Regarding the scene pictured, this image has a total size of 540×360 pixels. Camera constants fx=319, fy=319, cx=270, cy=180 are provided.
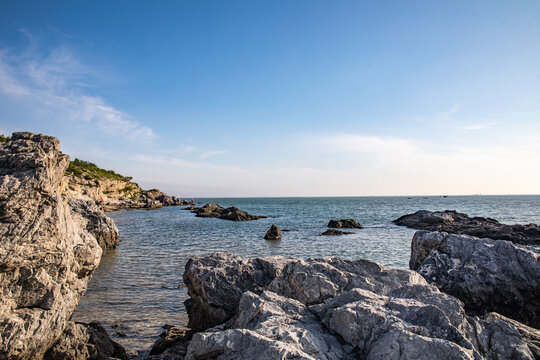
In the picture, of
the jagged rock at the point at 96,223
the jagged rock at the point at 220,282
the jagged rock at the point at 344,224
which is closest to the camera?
the jagged rock at the point at 220,282

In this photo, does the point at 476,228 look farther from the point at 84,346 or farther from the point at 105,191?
the point at 105,191

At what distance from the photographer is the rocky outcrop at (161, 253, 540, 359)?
4.32m

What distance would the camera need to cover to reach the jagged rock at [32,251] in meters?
6.08

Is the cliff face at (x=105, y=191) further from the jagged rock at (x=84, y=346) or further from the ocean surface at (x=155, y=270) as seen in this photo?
the jagged rock at (x=84, y=346)

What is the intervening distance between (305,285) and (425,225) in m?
37.2

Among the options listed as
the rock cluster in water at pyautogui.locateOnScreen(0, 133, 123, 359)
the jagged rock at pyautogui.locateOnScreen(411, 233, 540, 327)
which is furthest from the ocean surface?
the jagged rock at pyautogui.locateOnScreen(411, 233, 540, 327)

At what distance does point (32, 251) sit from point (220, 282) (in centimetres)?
417

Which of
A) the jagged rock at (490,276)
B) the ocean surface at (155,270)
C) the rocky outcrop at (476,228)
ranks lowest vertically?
the ocean surface at (155,270)

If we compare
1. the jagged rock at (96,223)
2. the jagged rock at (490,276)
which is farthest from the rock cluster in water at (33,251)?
the jagged rock at (96,223)

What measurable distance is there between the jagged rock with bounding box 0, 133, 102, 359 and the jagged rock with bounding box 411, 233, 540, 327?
9836mm

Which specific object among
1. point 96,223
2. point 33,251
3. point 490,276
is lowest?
point 490,276

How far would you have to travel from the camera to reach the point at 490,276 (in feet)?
30.4

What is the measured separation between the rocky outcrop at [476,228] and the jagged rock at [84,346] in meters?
30.4

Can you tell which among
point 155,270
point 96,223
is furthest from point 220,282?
point 96,223
